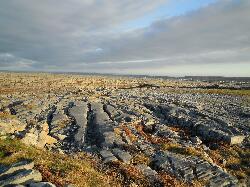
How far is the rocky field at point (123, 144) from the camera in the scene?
75.6 ft

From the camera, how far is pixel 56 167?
22.6 meters

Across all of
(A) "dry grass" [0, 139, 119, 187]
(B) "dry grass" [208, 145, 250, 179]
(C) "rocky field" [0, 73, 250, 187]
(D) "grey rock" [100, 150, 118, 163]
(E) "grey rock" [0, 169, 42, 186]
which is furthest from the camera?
(B) "dry grass" [208, 145, 250, 179]

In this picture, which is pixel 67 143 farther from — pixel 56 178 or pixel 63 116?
pixel 56 178

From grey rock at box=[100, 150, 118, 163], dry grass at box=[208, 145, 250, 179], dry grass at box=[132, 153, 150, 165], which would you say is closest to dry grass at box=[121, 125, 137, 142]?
dry grass at box=[132, 153, 150, 165]

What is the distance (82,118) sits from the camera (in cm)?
4381

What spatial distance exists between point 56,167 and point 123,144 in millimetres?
11206

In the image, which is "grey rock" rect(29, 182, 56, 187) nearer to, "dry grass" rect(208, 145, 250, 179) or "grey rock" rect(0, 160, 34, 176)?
"grey rock" rect(0, 160, 34, 176)

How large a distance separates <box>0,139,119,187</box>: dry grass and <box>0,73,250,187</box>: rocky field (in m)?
0.06

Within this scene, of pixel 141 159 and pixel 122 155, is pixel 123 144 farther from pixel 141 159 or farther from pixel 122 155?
pixel 141 159

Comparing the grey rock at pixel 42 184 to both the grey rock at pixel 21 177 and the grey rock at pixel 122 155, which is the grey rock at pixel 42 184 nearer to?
the grey rock at pixel 21 177

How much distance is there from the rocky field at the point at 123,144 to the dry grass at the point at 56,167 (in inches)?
2.3

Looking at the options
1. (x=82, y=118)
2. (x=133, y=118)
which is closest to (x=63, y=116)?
(x=82, y=118)

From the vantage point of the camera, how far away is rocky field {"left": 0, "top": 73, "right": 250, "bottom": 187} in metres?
23.0

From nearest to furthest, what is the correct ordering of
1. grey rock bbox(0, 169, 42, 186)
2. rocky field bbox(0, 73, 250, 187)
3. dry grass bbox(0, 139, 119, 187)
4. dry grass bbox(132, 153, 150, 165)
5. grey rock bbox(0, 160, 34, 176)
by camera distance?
grey rock bbox(0, 169, 42, 186) → grey rock bbox(0, 160, 34, 176) → dry grass bbox(0, 139, 119, 187) → rocky field bbox(0, 73, 250, 187) → dry grass bbox(132, 153, 150, 165)
